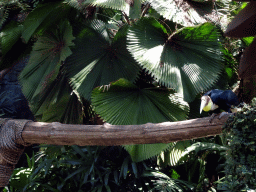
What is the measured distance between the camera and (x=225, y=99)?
5.83 ft

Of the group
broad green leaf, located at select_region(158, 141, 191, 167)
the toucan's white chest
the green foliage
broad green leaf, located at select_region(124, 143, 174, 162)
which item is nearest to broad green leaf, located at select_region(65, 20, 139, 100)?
broad green leaf, located at select_region(124, 143, 174, 162)

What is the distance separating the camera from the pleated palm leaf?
97.4 inches

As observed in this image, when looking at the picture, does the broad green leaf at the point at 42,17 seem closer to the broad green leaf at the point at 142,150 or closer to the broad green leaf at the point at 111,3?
the broad green leaf at the point at 111,3

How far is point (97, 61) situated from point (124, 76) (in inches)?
11.9

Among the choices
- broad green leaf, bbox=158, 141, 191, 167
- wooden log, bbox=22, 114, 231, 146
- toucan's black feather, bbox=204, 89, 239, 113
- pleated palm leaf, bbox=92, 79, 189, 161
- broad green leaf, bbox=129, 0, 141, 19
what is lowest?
broad green leaf, bbox=158, 141, 191, 167

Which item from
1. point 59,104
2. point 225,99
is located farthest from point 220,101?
point 59,104

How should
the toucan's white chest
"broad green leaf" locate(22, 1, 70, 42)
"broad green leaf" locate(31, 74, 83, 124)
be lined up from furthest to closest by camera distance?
"broad green leaf" locate(31, 74, 83, 124) < "broad green leaf" locate(22, 1, 70, 42) < the toucan's white chest

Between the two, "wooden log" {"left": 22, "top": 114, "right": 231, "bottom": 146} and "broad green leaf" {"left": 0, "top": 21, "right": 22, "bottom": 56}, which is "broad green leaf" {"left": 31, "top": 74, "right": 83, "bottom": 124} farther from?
"wooden log" {"left": 22, "top": 114, "right": 231, "bottom": 146}

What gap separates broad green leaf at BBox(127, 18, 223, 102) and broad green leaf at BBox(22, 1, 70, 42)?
34.3 inches

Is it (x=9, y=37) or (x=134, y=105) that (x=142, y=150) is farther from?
(x=9, y=37)

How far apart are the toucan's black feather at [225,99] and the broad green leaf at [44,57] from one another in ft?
5.00

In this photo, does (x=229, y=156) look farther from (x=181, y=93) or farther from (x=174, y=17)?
(x=174, y=17)

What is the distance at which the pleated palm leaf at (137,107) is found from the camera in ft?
8.12

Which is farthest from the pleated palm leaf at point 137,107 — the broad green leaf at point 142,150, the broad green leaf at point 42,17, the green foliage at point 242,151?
the green foliage at point 242,151
